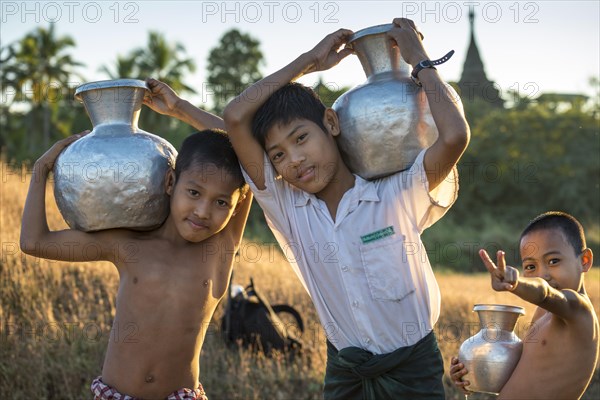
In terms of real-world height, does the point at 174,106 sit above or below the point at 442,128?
above

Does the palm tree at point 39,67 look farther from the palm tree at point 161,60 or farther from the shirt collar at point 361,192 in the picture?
the shirt collar at point 361,192

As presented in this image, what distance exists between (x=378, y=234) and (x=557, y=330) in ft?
3.10

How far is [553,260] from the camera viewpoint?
3369 millimetres

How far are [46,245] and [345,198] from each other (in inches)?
52.5

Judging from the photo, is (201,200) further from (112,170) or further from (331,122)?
(331,122)

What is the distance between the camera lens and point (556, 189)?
90.3 feet

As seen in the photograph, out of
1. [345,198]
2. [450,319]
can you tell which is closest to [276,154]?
[345,198]

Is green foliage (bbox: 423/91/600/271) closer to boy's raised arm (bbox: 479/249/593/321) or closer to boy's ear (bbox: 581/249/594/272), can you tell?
boy's ear (bbox: 581/249/594/272)

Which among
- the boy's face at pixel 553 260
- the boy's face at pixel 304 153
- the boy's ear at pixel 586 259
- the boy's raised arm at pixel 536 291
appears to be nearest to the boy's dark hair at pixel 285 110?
the boy's face at pixel 304 153

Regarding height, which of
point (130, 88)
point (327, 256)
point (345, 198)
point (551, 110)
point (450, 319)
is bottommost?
point (450, 319)

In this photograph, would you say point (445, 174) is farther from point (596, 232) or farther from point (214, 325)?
point (596, 232)

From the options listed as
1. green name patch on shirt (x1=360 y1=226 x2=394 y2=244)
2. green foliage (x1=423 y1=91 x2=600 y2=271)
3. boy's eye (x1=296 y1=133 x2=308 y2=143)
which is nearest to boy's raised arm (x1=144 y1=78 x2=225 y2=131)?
boy's eye (x1=296 y1=133 x2=308 y2=143)

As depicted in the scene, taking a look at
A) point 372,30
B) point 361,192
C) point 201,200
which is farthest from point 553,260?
point 201,200

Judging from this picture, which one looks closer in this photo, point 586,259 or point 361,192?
point 361,192
